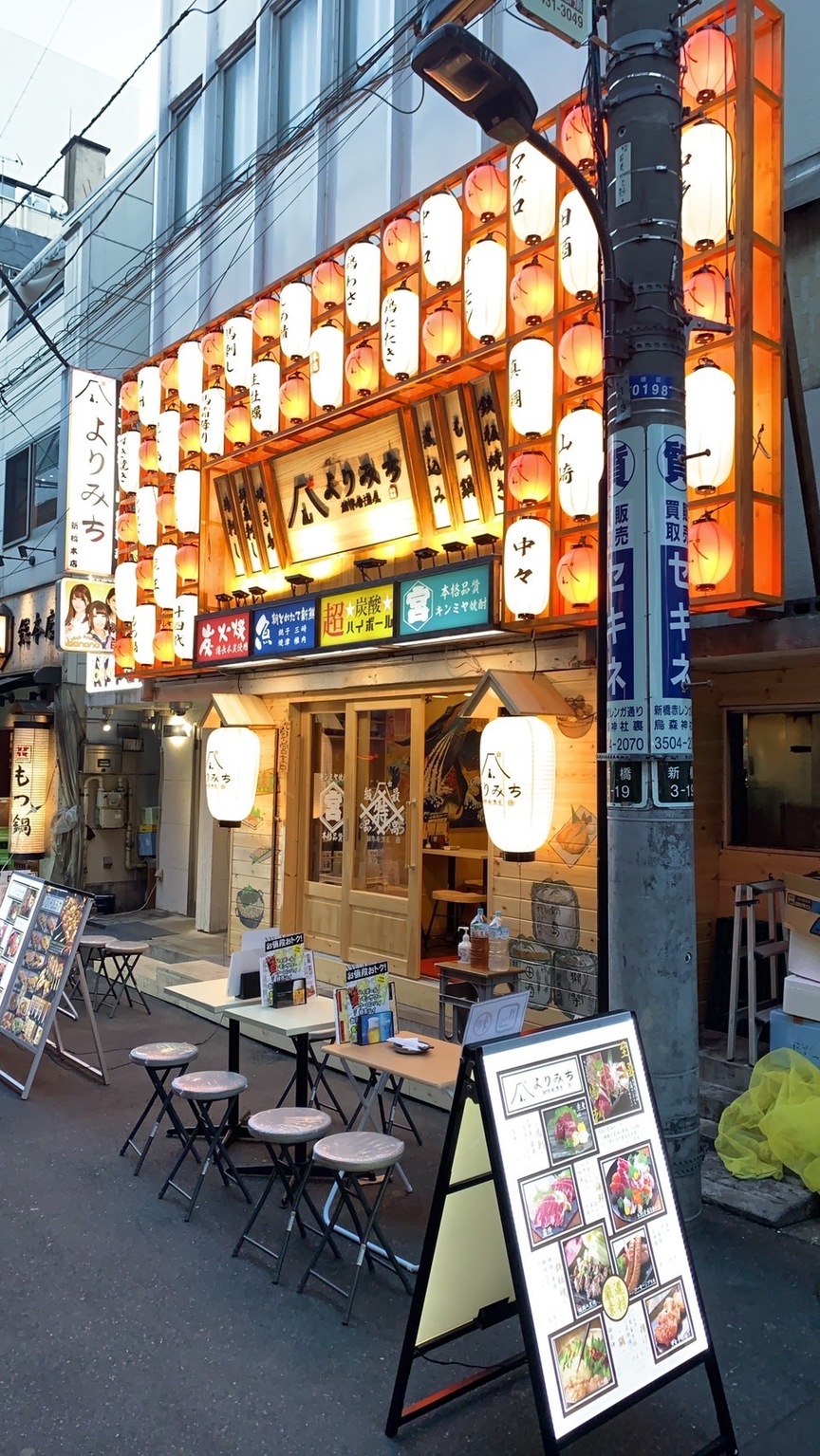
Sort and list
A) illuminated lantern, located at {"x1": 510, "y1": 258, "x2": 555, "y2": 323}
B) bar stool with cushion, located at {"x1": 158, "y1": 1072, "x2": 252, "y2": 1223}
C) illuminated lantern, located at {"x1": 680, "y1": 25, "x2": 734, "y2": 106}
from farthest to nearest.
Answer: illuminated lantern, located at {"x1": 510, "y1": 258, "x2": 555, "y2": 323} → illuminated lantern, located at {"x1": 680, "y1": 25, "x2": 734, "y2": 106} → bar stool with cushion, located at {"x1": 158, "y1": 1072, "x2": 252, "y2": 1223}

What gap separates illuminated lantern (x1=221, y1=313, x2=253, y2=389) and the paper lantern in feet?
13.2

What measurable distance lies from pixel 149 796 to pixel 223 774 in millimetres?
7589

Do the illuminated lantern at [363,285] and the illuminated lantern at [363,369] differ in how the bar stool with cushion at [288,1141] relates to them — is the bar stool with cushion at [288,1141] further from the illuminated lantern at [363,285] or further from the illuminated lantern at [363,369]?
the illuminated lantern at [363,285]

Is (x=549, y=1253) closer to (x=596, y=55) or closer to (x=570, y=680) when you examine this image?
(x=570, y=680)

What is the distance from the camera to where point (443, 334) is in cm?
872

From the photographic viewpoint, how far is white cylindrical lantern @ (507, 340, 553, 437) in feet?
24.6

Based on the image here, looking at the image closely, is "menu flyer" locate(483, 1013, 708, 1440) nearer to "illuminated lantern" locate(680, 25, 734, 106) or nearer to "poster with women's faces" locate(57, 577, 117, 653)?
"illuminated lantern" locate(680, 25, 734, 106)

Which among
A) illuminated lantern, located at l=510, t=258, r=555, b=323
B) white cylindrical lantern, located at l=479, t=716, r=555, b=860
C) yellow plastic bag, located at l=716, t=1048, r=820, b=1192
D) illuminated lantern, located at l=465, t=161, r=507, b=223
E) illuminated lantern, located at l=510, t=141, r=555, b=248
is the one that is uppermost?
illuminated lantern, located at l=465, t=161, r=507, b=223

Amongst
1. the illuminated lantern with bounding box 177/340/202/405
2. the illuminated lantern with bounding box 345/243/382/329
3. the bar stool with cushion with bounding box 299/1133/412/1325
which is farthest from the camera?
the illuminated lantern with bounding box 177/340/202/405

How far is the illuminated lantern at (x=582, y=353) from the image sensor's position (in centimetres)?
721

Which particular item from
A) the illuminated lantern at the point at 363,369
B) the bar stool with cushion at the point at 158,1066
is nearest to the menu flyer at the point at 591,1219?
the bar stool with cushion at the point at 158,1066

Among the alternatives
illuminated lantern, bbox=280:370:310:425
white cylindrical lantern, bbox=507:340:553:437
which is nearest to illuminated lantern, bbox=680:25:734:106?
white cylindrical lantern, bbox=507:340:553:437

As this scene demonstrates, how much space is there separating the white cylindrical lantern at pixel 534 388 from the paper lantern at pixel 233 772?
4.83m

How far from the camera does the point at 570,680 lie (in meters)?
7.77
